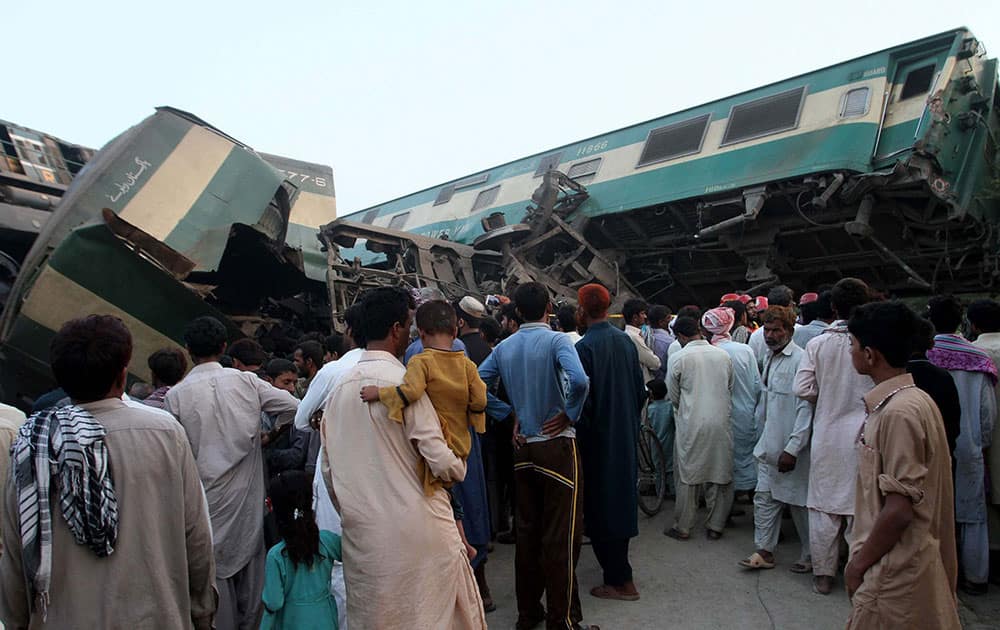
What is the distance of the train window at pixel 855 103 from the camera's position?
29.6 feet

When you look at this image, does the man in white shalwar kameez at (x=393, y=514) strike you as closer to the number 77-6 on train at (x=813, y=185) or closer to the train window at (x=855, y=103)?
the number 77-6 on train at (x=813, y=185)

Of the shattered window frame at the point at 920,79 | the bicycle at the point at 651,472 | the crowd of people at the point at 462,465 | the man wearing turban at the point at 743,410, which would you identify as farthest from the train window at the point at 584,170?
the man wearing turban at the point at 743,410

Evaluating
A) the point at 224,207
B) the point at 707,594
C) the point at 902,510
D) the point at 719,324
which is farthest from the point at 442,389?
the point at 224,207

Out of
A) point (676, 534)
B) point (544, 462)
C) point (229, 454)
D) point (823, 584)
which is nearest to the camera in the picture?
point (229, 454)

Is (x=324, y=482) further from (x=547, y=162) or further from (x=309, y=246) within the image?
(x=547, y=162)

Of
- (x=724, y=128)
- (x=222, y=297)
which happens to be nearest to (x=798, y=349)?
(x=724, y=128)

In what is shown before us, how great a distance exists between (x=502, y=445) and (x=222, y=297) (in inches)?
274

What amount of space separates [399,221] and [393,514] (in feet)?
53.6

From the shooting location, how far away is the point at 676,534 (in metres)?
4.71

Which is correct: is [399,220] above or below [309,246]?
above

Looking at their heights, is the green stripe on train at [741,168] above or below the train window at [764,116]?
below

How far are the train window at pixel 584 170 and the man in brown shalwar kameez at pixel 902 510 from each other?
35.6 feet

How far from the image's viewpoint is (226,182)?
8000mm

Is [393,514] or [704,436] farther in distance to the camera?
[704,436]
